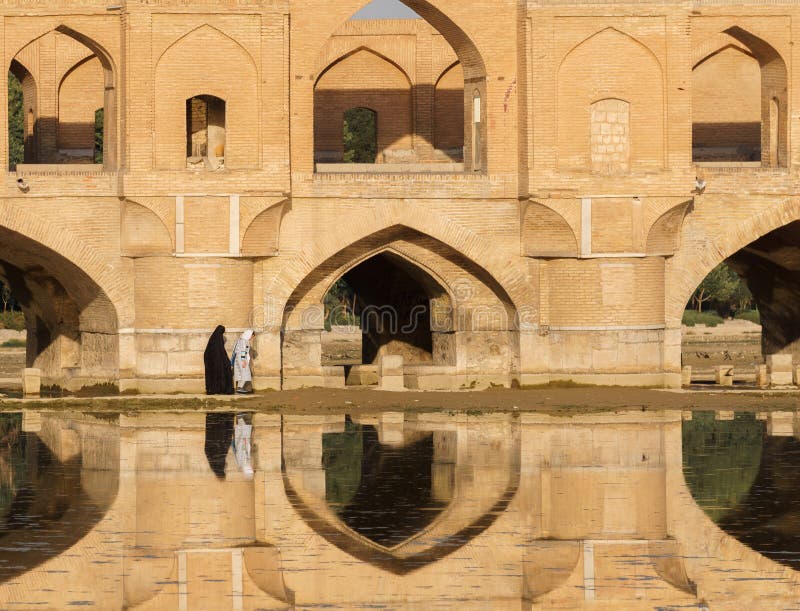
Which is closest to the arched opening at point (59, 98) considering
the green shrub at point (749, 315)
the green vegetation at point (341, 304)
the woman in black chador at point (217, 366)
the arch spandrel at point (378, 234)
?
the arch spandrel at point (378, 234)

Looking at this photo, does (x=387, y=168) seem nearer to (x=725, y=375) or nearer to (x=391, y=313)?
(x=391, y=313)

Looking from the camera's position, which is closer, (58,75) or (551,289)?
(551,289)

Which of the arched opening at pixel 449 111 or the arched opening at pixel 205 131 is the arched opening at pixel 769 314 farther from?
the arched opening at pixel 205 131

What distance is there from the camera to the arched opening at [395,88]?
29594 millimetres

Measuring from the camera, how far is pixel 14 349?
40.2m

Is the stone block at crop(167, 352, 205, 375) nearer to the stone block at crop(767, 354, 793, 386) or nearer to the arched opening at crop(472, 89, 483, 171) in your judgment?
the arched opening at crop(472, 89, 483, 171)

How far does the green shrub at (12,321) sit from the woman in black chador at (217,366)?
2021cm

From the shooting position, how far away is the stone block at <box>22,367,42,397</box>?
983 inches

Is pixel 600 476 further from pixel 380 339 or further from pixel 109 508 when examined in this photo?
pixel 380 339

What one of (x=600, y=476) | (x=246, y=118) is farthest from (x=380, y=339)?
(x=600, y=476)

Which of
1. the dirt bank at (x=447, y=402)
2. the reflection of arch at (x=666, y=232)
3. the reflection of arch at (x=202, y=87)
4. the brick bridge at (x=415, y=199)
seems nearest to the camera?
the dirt bank at (x=447, y=402)

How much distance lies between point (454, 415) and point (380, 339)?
23.3ft

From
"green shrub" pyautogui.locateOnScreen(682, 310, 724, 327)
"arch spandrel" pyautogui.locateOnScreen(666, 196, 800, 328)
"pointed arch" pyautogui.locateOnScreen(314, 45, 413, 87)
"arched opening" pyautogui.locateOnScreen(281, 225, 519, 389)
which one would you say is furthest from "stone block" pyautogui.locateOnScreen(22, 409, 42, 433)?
"green shrub" pyautogui.locateOnScreen(682, 310, 724, 327)

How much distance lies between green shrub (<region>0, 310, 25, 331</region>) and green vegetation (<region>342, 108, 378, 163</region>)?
8.05m
